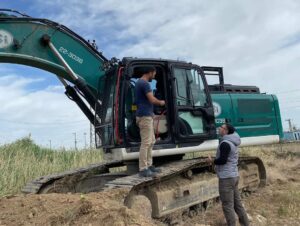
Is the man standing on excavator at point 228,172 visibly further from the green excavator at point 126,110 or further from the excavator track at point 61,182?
the excavator track at point 61,182

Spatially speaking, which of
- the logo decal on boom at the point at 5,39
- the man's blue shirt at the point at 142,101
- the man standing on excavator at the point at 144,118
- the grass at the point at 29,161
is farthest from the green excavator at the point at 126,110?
the grass at the point at 29,161

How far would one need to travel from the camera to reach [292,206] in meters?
8.63

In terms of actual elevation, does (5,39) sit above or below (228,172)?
above

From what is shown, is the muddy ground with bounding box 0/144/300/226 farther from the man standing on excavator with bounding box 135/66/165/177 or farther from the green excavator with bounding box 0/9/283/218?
the man standing on excavator with bounding box 135/66/165/177

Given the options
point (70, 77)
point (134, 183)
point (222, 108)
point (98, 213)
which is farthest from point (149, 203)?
point (222, 108)

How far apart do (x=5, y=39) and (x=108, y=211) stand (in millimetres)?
3476

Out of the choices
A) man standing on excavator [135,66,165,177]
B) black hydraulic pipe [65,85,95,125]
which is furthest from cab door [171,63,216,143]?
black hydraulic pipe [65,85,95,125]

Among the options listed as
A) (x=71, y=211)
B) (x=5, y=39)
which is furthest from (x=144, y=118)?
(x=5, y=39)

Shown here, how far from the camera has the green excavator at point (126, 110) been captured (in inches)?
300

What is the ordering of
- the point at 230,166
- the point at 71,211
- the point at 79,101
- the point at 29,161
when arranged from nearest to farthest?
the point at 71,211 → the point at 230,166 → the point at 79,101 → the point at 29,161

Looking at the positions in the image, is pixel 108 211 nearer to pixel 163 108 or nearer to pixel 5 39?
pixel 163 108

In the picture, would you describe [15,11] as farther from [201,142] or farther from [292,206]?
[292,206]

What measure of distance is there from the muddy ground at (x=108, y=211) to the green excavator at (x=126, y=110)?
39 centimetres

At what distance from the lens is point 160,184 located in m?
7.72
